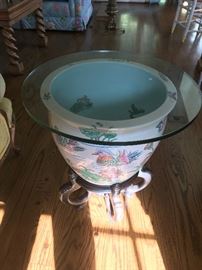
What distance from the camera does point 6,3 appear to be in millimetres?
2039

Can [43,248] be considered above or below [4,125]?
below

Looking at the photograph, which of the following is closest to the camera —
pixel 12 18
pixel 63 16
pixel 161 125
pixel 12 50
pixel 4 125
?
pixel 161 125

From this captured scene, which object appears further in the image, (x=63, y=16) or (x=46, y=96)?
(x=63, y=16)

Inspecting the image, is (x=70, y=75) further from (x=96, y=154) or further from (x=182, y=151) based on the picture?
(x=182, y=151)

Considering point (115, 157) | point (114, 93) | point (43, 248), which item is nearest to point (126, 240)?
point (43, 248)

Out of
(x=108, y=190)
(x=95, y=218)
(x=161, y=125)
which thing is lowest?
(x=95, y=218)

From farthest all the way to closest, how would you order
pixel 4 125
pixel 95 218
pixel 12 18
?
pixel 12 18 → pixel 95 218 → pixel 4 125

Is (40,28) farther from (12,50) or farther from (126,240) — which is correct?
(126,240)

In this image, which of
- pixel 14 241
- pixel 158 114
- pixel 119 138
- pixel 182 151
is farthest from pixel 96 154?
pixel 182 151

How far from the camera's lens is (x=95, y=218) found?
45.8 inches

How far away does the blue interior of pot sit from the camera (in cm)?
98

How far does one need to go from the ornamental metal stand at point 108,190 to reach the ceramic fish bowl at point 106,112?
4 cm

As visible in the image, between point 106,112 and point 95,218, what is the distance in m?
0.48

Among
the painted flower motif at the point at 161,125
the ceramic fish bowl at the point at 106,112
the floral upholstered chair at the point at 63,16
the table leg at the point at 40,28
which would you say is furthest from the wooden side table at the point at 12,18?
the painted flower motif at the point at 161,125
